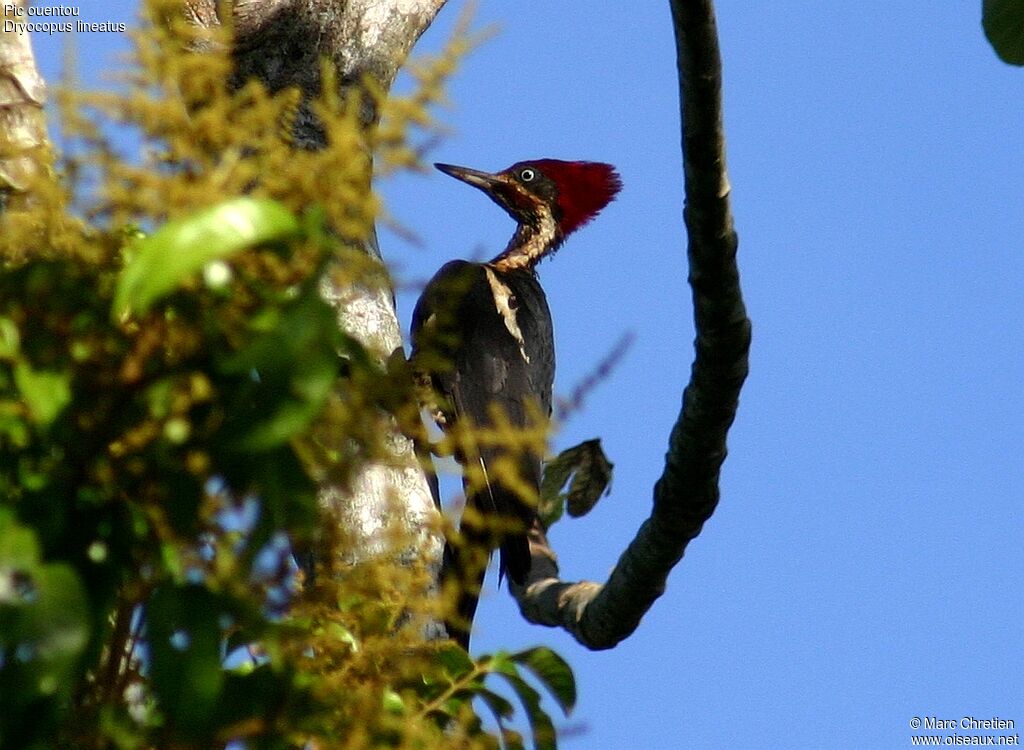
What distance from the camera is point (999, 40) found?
2762 millimetres

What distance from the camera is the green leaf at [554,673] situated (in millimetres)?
1887

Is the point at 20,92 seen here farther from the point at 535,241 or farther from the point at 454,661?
the point at 535,241

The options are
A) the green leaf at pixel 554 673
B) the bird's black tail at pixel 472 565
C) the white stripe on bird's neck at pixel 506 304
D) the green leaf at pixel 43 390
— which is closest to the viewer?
the green leaf at pixel 43 390

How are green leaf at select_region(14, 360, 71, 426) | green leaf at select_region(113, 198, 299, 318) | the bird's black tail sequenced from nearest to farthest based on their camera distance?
green leaf at select_region(113, 198, 299, 318)
green leaf at select_region(14, 360, 71, 426)
the bird's black tail

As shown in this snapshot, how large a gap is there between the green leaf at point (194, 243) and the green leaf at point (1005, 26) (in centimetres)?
216

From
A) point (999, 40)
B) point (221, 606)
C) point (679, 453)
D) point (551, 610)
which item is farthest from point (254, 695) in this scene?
point (551, 610)

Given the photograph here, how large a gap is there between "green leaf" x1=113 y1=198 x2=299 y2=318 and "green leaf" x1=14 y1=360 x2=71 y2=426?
173 mm

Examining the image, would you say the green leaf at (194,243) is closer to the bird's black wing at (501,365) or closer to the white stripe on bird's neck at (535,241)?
the bird's black wing at (501,365)

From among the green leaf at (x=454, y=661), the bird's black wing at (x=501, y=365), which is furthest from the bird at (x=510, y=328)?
the green leaf at (x=454, y=661)

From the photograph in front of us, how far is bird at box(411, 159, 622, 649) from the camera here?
3623mm

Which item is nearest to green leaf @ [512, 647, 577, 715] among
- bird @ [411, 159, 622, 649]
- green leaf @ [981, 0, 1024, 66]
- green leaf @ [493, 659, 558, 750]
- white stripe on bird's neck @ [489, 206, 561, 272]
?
green leaf @ [493, 659, 558, 750]

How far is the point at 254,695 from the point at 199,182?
17.9 inches

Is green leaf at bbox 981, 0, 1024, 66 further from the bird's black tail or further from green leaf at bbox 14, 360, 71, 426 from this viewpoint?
green leaf at bbox 14, 360, 71, 426

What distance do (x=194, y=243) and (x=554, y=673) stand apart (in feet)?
3.64
